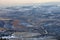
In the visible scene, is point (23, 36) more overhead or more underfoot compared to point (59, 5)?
more underfoot

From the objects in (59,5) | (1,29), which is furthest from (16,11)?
(59,5)

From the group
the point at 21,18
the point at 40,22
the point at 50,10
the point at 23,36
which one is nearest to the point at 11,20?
the point at 21,18

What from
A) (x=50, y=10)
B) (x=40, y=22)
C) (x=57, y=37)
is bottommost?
(x=57, y=37)

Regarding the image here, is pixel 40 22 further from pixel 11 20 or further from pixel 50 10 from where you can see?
pixel 11 20

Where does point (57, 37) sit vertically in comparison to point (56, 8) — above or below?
below

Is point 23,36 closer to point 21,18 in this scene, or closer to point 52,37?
point 21,18

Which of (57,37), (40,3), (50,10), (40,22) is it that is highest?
(40,3)

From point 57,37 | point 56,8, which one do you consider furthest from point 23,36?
point 56,8
